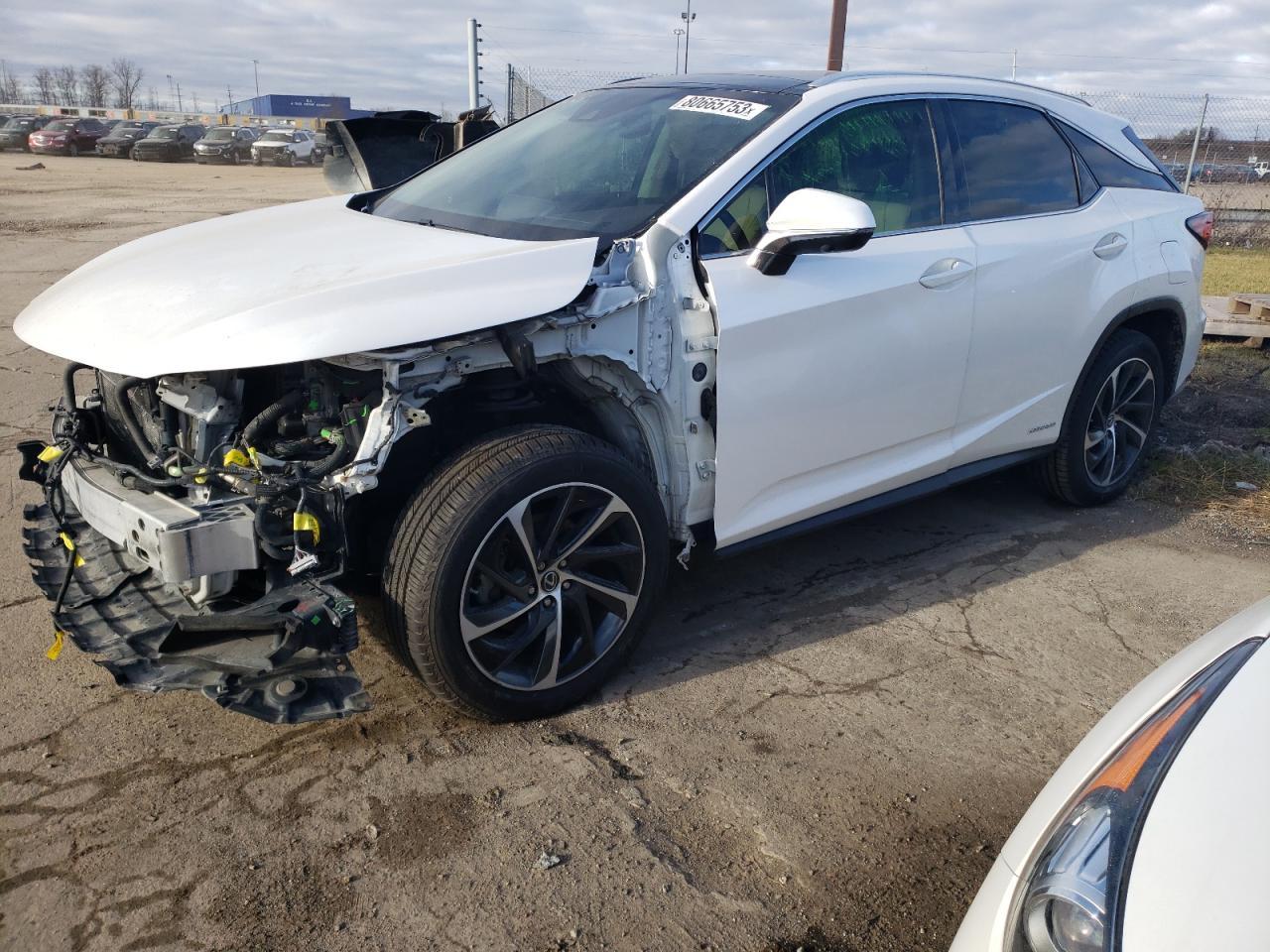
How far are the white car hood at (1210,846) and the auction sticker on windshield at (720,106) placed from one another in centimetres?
248

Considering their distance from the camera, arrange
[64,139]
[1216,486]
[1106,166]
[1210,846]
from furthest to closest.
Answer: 1. [64,139]
2. [1216,486]
3. [1106,166]
4. [1210,846]

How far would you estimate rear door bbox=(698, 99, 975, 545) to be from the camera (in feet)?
10.6

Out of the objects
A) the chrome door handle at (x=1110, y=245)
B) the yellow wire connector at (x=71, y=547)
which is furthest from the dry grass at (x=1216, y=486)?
the yellow wire connector at (x=71, y=547)

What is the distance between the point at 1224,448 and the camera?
5.74m

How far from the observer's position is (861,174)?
3660 millimetres

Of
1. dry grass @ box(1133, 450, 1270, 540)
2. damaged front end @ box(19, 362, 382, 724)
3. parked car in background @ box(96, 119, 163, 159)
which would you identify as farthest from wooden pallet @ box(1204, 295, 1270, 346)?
parked car in background @ box(96, 119, 163, 159)

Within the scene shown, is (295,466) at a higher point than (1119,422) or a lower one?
higher

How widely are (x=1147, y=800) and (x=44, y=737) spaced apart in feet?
9.16

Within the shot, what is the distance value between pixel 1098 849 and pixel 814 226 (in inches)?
77.9

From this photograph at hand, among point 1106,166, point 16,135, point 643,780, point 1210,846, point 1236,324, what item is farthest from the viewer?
point 16,135

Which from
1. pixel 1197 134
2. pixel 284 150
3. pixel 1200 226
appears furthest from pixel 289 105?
pixel 1200 226

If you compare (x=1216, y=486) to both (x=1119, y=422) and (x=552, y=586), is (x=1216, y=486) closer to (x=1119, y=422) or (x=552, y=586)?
(x=1119, y=422)

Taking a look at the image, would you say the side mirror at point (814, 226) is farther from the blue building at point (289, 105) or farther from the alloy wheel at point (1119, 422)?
the blue building at point (289, 105)

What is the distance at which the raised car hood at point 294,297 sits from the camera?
8.48ft
